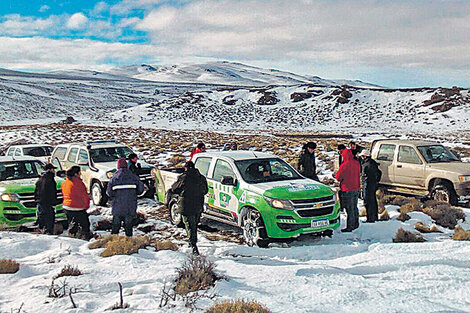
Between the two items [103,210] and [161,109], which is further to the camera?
[161,109]

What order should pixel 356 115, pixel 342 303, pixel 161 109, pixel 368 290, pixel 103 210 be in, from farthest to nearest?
pixel 161 109 < pixel 356 115 < pixel 103 210 < pixel 368 290 < pixel 342 303

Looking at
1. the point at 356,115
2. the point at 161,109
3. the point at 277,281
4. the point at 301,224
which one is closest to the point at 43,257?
the point at 277,281

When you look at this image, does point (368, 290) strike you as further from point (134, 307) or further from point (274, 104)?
point (274, 104)

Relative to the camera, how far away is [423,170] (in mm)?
12008

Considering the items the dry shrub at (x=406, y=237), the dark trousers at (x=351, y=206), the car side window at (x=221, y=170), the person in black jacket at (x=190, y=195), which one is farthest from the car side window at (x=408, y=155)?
the person in black jacket at (x=190, y=195)

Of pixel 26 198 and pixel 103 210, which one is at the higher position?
pixel 26 198

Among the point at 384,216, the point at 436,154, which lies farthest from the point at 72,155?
the point at 436,154

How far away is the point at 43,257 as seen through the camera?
22.5 ft

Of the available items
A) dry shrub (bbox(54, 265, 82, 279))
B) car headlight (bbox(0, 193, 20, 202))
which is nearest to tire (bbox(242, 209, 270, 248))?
dry shrub (bbox(54, 265, 82, 279))

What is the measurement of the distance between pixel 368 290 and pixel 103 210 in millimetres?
8593

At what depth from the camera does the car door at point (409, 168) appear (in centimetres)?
1209

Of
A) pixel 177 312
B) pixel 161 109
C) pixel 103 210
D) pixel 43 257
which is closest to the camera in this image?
pixel 177 312

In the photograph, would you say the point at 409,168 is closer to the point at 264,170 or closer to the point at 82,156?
the point at 264,170

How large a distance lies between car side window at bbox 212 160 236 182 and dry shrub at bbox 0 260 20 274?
4440 mm
